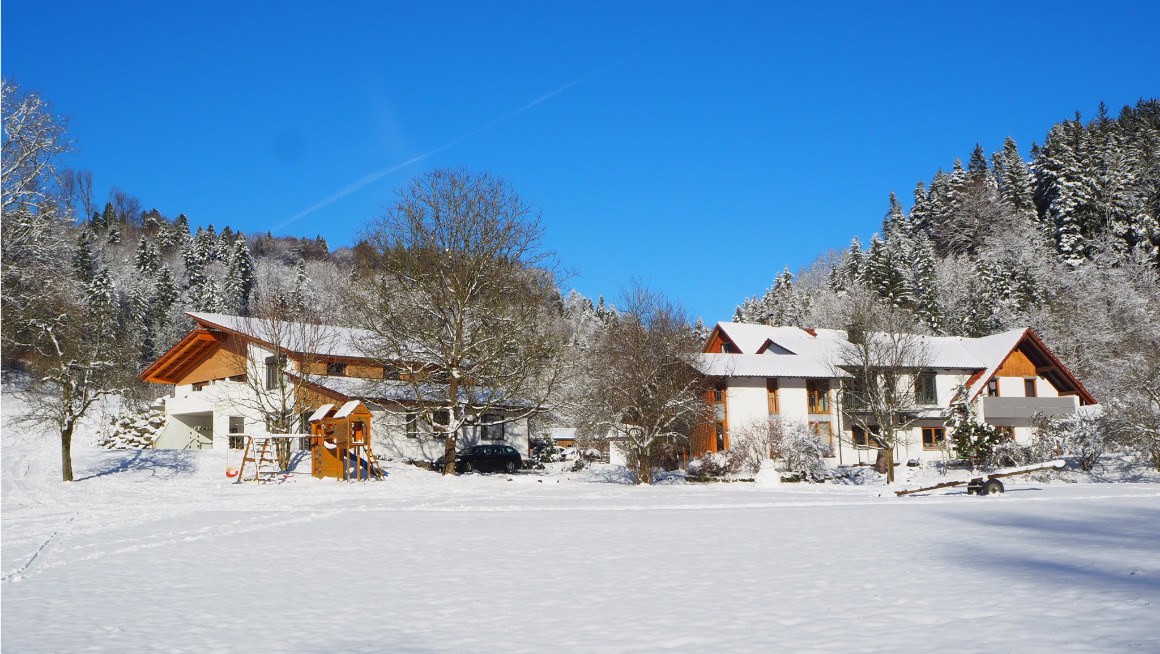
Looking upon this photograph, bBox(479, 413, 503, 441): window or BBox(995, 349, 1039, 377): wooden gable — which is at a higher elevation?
BBox(995, 349, 1039, 377): wooden gable

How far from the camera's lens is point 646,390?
34250 millimetres

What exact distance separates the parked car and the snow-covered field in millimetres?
18592

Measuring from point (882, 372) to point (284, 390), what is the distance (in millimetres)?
28405

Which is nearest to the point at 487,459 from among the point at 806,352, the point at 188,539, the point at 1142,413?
the point at 806,352

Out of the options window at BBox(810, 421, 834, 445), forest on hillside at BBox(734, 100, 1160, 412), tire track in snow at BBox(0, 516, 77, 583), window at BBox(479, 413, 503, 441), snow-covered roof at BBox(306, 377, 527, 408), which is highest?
forest on hillside at BBox(734, 100, 1160, 412)

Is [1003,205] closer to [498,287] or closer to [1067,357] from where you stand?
[1067,357]

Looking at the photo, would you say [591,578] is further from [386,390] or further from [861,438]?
[861,438]

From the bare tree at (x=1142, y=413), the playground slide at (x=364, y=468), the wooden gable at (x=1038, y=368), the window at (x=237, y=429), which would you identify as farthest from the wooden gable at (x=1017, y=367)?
the window at (x=237, y=429)

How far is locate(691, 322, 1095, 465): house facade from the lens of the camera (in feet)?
148

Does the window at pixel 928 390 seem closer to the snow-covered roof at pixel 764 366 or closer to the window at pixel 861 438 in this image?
the window at pixel 861 438

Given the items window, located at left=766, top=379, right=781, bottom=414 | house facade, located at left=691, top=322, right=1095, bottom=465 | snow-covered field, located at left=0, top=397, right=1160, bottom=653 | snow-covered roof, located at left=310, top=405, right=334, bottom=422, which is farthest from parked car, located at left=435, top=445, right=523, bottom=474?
snow-covered field, located at left=0, top=397, right=1160, bottom=653

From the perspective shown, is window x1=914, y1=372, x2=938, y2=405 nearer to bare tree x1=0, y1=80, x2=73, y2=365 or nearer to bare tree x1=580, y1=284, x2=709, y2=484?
bare tree x1=580, y1=284, x2=709, y2=484

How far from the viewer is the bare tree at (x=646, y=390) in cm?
3428

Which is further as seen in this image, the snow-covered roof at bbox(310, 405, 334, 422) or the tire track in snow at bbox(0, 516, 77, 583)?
the snow-covered roof at bbox(310, 405, 334, 422)
